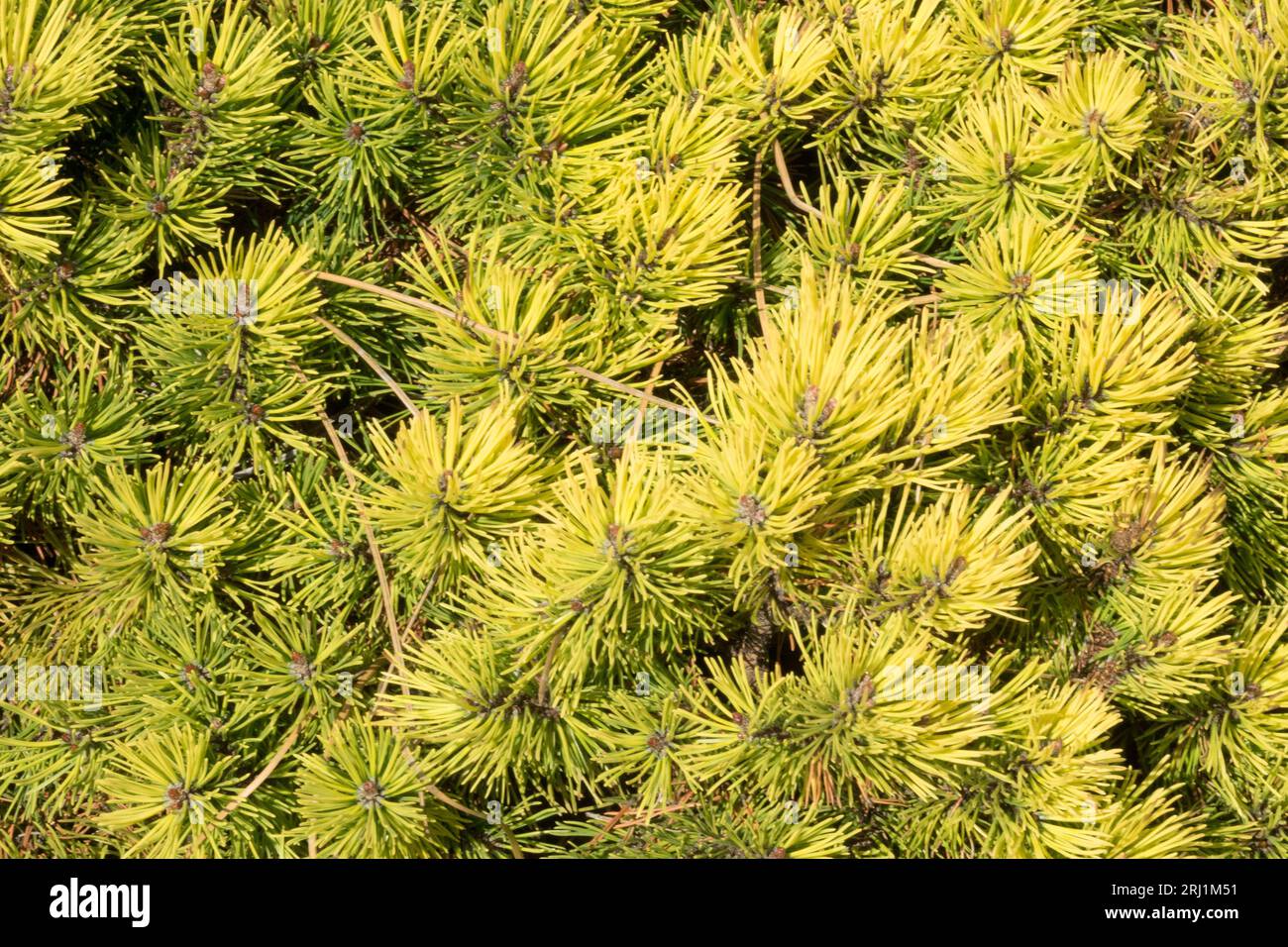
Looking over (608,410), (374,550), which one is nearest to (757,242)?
(608,410)

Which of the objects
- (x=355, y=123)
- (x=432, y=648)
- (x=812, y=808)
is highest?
(x=355, y=123)

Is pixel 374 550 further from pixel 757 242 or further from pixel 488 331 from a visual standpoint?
pixel 757 242

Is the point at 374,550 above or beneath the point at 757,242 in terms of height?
beneath

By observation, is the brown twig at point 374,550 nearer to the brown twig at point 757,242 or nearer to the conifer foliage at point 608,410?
the conifer foliage at point 608,410

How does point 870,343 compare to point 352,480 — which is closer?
point 870,343

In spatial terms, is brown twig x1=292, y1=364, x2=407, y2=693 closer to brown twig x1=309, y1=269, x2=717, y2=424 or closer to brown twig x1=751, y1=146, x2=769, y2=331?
brown twig x1=309, y1=269, x2=717, y2=424

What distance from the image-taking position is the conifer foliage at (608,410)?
58 centimetres

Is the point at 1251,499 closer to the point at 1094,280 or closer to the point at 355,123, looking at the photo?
the point at 1094,280

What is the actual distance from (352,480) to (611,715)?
0.19 metres

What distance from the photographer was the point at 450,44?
61 centimetres

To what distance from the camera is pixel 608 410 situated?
0.61 metres

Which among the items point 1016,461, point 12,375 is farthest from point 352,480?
point 1016,461

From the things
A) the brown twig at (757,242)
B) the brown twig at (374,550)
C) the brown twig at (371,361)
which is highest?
the brown twig at (757,242)

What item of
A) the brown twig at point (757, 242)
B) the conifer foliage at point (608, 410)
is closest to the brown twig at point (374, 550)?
the conifer foliage at point (608, 410)
